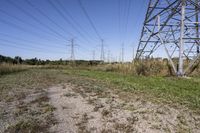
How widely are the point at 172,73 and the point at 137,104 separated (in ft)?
22.8

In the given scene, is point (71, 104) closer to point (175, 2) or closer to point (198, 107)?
point (198, 107)

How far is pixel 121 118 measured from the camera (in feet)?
9.41

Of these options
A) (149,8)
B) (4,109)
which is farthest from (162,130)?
(149,8)

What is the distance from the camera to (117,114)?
3.06 metres

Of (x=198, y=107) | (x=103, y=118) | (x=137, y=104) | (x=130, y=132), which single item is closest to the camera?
(x=130, y=132)

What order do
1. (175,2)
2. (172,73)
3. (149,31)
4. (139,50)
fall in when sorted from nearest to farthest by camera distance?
1. (175,2)
2. (172,73)
3. (149,31)
4. (139,50)

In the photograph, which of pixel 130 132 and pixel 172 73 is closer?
pixel 130 132

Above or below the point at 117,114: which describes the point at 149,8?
above

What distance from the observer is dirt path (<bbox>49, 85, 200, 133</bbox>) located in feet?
8.17

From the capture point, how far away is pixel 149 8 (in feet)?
35.7

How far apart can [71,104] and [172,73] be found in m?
7.67

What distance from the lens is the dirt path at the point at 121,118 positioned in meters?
2.49

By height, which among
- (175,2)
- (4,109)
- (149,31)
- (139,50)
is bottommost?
(4,109)

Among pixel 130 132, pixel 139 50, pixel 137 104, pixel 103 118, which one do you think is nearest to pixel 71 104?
pixel 103 118
